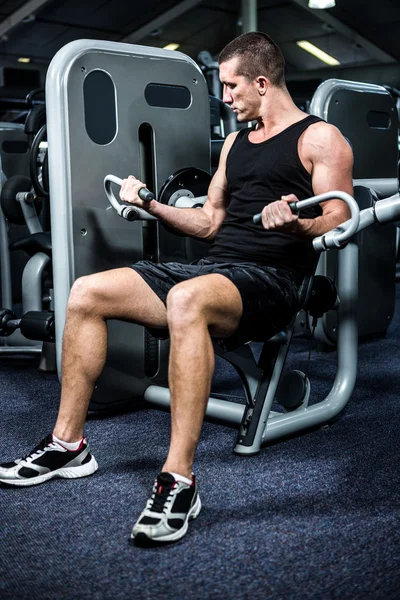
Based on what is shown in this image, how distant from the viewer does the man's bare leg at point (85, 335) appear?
1.84m

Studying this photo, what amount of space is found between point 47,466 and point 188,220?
82 cm

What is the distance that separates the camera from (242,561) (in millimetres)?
1413

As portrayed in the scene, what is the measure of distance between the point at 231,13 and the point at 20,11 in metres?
3.33

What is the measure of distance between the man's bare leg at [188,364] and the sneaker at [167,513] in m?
0.04

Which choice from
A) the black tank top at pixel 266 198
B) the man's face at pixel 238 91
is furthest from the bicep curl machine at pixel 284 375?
the man's face at pixel 238 91

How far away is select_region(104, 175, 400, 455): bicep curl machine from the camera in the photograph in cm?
200

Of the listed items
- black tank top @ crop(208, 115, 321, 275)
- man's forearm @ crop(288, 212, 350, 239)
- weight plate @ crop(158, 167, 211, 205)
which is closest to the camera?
man's forearm @ crop(288, 212, 350, 239)

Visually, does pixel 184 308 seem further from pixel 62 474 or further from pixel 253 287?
pixel 62 474

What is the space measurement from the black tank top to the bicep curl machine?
0.35ft

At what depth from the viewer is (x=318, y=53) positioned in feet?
40.2

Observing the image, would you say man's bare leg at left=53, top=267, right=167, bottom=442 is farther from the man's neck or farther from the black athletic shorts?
the man's neck

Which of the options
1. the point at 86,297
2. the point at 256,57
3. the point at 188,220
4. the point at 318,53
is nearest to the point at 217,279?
the point at 86,297

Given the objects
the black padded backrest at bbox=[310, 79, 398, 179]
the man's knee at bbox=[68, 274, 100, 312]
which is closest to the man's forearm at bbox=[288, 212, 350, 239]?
Answer: the man's knee at bbox=[68, 274, 100, 312]

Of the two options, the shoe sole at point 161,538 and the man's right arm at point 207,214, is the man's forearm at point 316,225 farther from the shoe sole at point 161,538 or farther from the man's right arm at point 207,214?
the shoe sole at point 161,538
